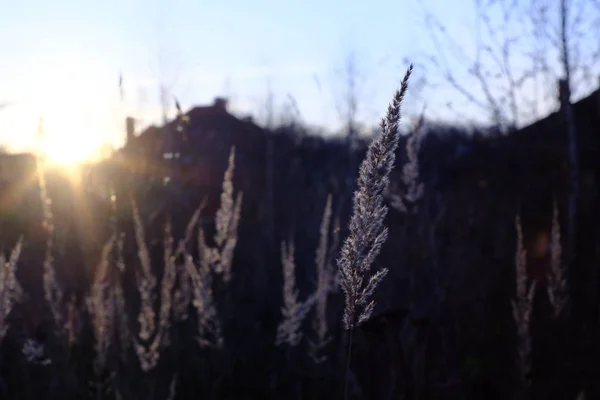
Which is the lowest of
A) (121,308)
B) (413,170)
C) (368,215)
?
(121,308)

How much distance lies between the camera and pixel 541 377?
13.0ft

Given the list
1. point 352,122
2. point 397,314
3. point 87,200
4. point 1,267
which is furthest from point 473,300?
point 352,122

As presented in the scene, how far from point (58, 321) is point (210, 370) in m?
0.79

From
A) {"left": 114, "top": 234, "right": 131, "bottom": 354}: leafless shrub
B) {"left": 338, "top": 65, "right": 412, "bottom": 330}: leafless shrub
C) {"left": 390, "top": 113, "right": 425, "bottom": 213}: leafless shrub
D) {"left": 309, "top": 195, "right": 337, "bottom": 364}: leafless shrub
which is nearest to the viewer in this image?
{"left": 338, "top": 65, "right": 412, "bottom": 330}: leafless shrub

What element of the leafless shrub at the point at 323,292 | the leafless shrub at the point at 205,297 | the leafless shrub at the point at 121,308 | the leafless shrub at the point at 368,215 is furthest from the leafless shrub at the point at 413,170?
the leafless shrub at the point at 368,215

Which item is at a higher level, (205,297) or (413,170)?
(413,170)

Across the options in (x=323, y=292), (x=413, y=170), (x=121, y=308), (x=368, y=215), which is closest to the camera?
(x=368, y=215)

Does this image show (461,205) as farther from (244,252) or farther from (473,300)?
(473,300)

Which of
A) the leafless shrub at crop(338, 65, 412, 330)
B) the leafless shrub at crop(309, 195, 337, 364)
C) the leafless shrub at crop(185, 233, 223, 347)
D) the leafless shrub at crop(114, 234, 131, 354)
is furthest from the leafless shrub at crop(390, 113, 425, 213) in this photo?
the leafless shrub at crop(338, 65, 412, 330)

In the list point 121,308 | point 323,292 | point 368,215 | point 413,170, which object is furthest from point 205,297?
point 368,215

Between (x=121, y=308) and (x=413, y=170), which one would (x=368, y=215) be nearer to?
(x=121, y=308)

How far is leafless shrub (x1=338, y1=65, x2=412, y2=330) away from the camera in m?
1.04

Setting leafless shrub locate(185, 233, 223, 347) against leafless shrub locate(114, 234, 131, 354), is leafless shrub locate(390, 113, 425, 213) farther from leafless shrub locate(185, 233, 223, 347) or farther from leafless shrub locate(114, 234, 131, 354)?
leafless shrub locate(114, 234, 131, 354)

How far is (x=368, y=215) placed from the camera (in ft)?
3.50
